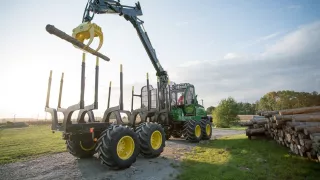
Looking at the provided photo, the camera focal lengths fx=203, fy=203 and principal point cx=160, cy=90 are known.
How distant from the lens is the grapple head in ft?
21.6

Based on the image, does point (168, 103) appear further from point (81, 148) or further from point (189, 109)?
point (81, 148)

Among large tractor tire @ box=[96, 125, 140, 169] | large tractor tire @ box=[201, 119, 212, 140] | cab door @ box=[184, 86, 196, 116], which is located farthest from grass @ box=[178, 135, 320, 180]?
cab door @ box=[184, 86, 196, 116]

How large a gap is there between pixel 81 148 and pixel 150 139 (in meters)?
2.68

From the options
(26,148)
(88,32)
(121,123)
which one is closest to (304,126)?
(121,123)

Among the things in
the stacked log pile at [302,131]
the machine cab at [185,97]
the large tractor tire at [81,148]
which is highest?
the machine cab at [185,97]

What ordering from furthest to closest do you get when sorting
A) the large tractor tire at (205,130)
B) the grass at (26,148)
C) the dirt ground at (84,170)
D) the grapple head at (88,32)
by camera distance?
the large tractor tire at (205,130) < the grass at (26,148) < the grapple head at (88,32) < the dirt ground at (84,170)

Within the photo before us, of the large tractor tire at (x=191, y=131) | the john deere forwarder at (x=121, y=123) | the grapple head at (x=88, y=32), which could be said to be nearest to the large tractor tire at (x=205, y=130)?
the john deere forwarder at (x=121, y=123)

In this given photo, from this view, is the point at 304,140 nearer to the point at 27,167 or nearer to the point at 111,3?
the point at 27,167

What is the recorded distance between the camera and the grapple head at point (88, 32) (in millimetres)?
6582

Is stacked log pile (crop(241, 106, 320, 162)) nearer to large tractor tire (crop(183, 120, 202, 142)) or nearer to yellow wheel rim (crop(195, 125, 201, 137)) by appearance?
large tractor tire (crop(183, 120, 202, 142))

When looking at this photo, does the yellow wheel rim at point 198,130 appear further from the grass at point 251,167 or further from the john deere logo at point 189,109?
the grass at point 251,167

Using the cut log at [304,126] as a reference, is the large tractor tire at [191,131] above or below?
below

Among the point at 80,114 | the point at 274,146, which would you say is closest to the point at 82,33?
the point at 80,114

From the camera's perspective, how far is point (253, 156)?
24.8 ft
